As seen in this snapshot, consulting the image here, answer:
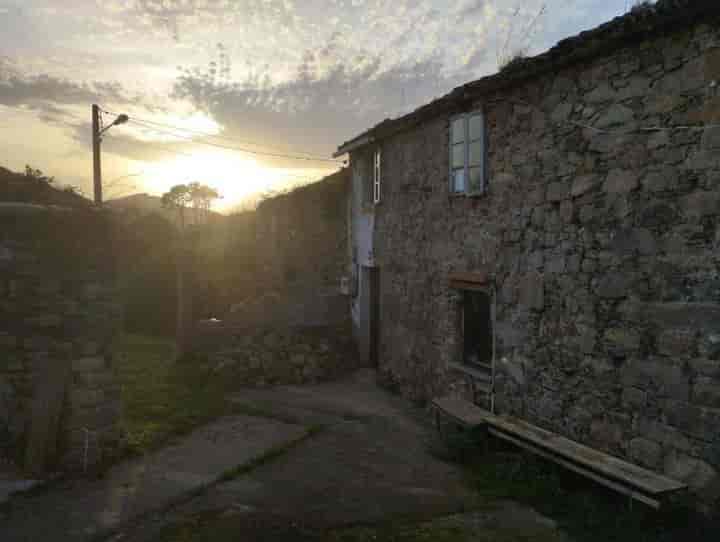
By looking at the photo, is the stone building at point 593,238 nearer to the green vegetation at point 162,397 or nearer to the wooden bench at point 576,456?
the wooden bench at point 576,456

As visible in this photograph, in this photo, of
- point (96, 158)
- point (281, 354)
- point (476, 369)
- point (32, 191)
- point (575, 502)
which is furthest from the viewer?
point (96, 158)

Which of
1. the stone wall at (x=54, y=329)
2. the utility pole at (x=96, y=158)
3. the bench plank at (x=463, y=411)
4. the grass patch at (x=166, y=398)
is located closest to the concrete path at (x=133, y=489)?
the grass patch at (x=166, y=398)

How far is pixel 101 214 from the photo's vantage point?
6.29 m

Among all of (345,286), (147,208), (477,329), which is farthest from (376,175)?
(147,208)

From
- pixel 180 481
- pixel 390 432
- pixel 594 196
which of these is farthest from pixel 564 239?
pixel 180 481

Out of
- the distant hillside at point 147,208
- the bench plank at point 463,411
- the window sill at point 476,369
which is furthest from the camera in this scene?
the distant hillside at point 147,208

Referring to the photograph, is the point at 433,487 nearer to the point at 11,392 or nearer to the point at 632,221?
the point at 632,221

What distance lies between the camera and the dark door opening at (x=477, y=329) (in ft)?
27.4

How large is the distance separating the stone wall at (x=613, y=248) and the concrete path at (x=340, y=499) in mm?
1404

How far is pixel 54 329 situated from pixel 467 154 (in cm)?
576

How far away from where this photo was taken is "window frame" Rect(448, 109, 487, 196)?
7853mm

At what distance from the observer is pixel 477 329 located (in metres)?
8.62

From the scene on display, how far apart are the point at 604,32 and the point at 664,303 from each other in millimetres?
2701

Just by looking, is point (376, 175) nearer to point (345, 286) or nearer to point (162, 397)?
point (345, 286)
